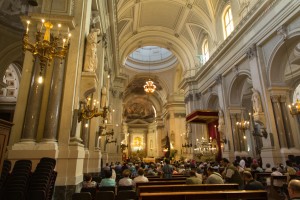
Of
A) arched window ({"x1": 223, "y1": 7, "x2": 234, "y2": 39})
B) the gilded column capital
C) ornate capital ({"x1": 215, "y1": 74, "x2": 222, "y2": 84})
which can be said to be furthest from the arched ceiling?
the gilded column capital

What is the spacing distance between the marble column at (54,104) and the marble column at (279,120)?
8.20 metres

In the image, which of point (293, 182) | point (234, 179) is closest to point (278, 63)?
point (234, 179)

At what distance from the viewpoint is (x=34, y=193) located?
110 inches

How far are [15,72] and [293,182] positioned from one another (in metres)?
12.7

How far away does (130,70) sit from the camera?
26188 millimetres

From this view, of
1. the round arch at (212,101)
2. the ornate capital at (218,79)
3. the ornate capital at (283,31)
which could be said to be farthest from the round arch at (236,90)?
the ornate capital at (283,31)

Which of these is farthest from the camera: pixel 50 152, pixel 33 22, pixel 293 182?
pixel 33 22

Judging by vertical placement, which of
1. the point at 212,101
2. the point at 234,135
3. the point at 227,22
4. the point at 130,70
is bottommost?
the point at 234,135

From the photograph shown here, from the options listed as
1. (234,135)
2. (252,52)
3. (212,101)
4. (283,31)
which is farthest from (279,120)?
(212,101)

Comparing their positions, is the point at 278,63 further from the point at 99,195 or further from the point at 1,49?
the point at 1,49

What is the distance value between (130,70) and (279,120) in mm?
19425

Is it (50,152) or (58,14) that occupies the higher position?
(58,14)

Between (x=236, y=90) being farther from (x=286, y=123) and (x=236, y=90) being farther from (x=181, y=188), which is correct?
(x=181, y=188)

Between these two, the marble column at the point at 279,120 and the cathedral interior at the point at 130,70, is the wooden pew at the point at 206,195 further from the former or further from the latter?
the marble column at the point at 279,120
